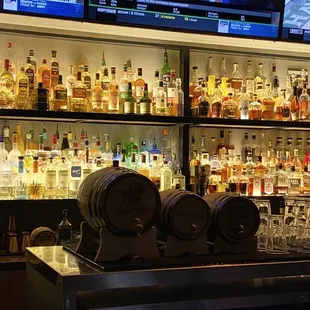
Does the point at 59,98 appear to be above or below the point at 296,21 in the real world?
below

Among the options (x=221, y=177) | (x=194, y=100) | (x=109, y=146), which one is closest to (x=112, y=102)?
(x=109, y=146)

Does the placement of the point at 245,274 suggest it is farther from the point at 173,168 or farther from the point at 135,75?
the point at 135,75

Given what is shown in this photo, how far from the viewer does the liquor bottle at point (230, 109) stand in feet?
11.3

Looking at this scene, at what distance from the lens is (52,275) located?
1.41 m

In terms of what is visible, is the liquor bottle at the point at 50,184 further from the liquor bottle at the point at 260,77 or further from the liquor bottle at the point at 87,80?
the liquor bottle at the point at 260,77

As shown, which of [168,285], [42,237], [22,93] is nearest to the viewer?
[168,285]

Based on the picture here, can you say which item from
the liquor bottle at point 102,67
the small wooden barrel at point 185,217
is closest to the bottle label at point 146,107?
the liquor bottle at point 102,67

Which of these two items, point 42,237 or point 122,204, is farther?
point 42,237

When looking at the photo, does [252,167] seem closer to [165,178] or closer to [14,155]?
[165,178]

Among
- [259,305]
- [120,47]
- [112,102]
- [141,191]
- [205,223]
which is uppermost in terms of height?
[120,47]

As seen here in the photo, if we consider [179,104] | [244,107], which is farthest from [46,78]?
[244,107]

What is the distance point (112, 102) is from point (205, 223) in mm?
1740

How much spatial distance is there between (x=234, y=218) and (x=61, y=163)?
1709 millimetres

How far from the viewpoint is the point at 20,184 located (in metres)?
3.06
